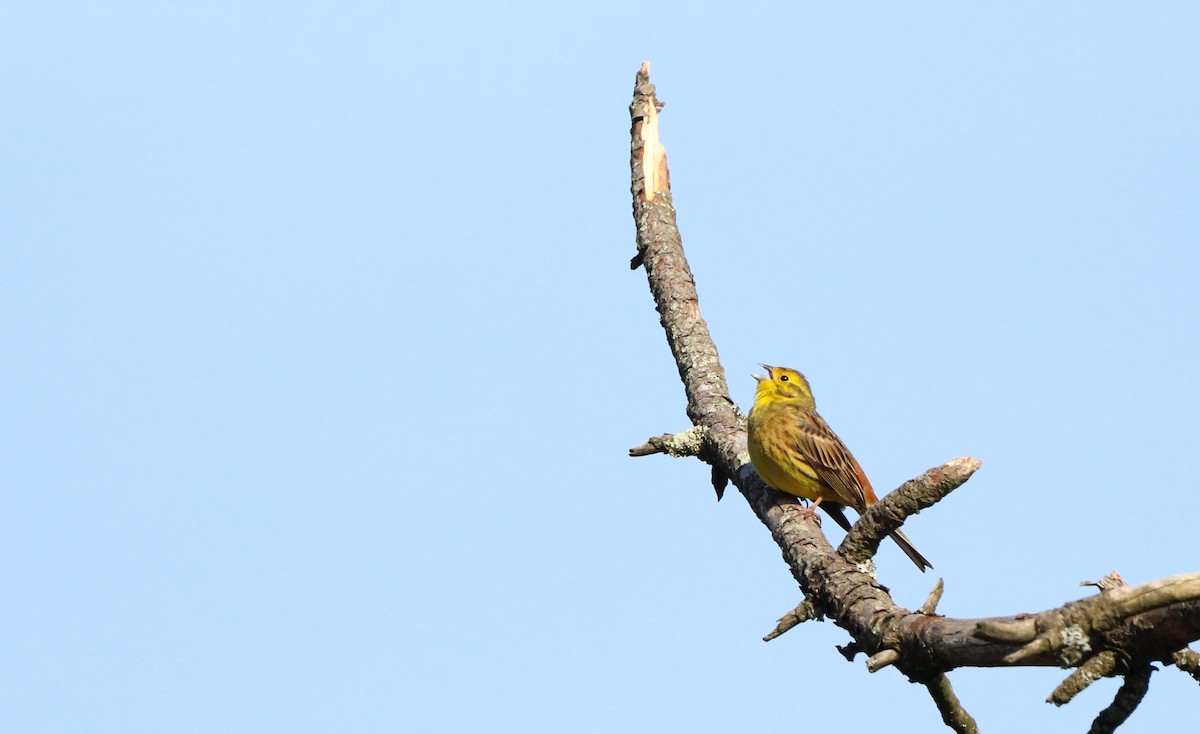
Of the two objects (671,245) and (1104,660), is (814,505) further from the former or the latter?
(1104,660)

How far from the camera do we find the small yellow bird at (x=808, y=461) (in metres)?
7.02

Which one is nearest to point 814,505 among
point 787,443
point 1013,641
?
point 787,443

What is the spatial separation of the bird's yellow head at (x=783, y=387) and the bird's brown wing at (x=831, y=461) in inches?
28.2

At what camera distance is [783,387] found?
879 cm

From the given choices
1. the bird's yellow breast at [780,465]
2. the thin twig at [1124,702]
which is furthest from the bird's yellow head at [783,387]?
the thin twig at [1124,702]

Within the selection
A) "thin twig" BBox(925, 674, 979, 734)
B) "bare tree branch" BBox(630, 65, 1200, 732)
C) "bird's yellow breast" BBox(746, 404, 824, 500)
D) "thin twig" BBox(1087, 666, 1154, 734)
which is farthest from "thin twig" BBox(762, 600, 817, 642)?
"bird's yellow breast" BBox(746, 404, 824, 500)

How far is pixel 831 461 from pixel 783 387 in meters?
1.46

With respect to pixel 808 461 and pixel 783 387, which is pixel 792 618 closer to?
pixel 808 461

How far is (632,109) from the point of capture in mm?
9266

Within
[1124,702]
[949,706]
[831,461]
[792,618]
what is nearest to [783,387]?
[831,461]

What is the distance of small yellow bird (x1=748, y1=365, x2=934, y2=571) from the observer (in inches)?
276

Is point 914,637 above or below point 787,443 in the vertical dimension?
below

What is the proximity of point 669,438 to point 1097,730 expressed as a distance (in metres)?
4.15

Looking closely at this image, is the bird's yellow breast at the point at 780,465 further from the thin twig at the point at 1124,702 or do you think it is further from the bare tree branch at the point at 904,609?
the thin twig at the point at 1124,702
